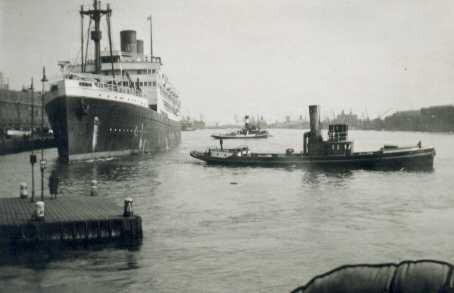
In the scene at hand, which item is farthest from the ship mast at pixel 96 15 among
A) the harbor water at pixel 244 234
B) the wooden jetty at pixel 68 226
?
the wooden jetty at pixel 68 226

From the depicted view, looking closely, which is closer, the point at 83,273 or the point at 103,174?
the point at 83,273

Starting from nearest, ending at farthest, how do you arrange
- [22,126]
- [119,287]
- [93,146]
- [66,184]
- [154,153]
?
[119,287]
[66,184]
[93,146]
[154,153]
[22,126]

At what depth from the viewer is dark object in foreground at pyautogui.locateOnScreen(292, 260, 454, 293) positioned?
297 cm

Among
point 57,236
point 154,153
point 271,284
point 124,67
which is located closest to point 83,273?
point 57,236

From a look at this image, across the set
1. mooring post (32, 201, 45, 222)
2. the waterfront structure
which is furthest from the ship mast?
mooring post (32, 201, 45, 222)

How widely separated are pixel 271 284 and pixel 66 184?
23199 mm

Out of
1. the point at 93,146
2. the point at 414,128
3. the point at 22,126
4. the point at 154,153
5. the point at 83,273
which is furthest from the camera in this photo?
the point at 414,128

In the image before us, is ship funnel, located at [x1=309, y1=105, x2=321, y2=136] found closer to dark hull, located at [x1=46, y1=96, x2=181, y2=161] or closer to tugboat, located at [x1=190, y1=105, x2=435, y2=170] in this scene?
tugboat, located at [x1=190, y1=105, x2=435, y2=170]

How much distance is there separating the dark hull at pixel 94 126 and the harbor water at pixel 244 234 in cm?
827

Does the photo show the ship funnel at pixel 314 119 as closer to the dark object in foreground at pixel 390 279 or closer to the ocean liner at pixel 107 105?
the ocean liner at pixel 107 105

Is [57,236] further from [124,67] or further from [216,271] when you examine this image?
[124,67]

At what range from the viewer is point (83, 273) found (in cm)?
1273

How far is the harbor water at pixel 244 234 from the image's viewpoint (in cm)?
1252

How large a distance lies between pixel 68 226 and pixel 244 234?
6264 mm
